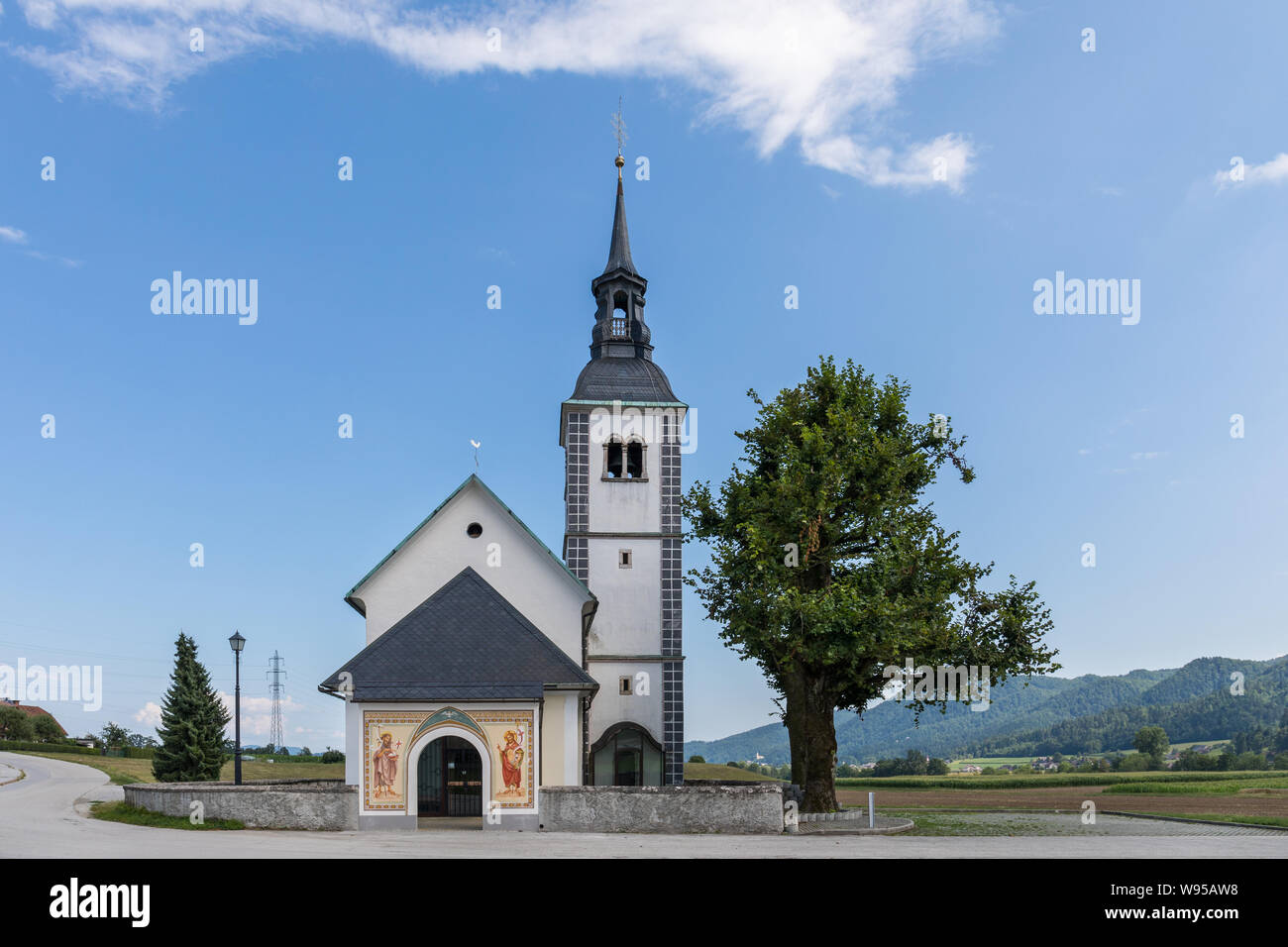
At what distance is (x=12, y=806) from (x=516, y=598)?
1580cm

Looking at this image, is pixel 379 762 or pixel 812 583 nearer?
pixel 379 762

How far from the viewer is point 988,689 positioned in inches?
1133

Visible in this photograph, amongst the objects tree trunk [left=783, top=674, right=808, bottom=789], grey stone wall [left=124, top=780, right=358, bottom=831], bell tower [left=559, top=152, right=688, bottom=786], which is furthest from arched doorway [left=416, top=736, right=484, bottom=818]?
tree trunk [left=783, top=674, right=808, bottom=789]

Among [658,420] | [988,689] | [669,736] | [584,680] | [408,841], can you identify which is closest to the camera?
[408,841]

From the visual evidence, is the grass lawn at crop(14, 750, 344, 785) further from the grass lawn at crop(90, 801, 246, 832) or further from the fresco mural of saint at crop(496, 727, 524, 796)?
the fresco mural of saint at crop(496, 727, 524, 796)

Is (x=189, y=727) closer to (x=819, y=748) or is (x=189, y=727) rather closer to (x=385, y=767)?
(x=385, y=767)

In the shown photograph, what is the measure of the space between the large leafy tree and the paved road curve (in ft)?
18.4

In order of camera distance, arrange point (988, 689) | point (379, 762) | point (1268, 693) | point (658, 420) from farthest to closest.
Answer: point (1268, 693)
point (658, 420)
point (988, 689)
point (379, 762)

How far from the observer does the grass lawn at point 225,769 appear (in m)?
50.9

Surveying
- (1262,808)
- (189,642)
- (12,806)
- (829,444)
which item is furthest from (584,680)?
(189,642)

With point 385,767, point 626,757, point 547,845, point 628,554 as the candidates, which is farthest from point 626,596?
point 547,845

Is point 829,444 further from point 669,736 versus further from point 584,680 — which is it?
point 669,736

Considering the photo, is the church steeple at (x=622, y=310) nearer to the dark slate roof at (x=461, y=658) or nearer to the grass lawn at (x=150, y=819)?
the dark slate roof at (x=461, y=658)

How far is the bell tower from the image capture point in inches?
1390
